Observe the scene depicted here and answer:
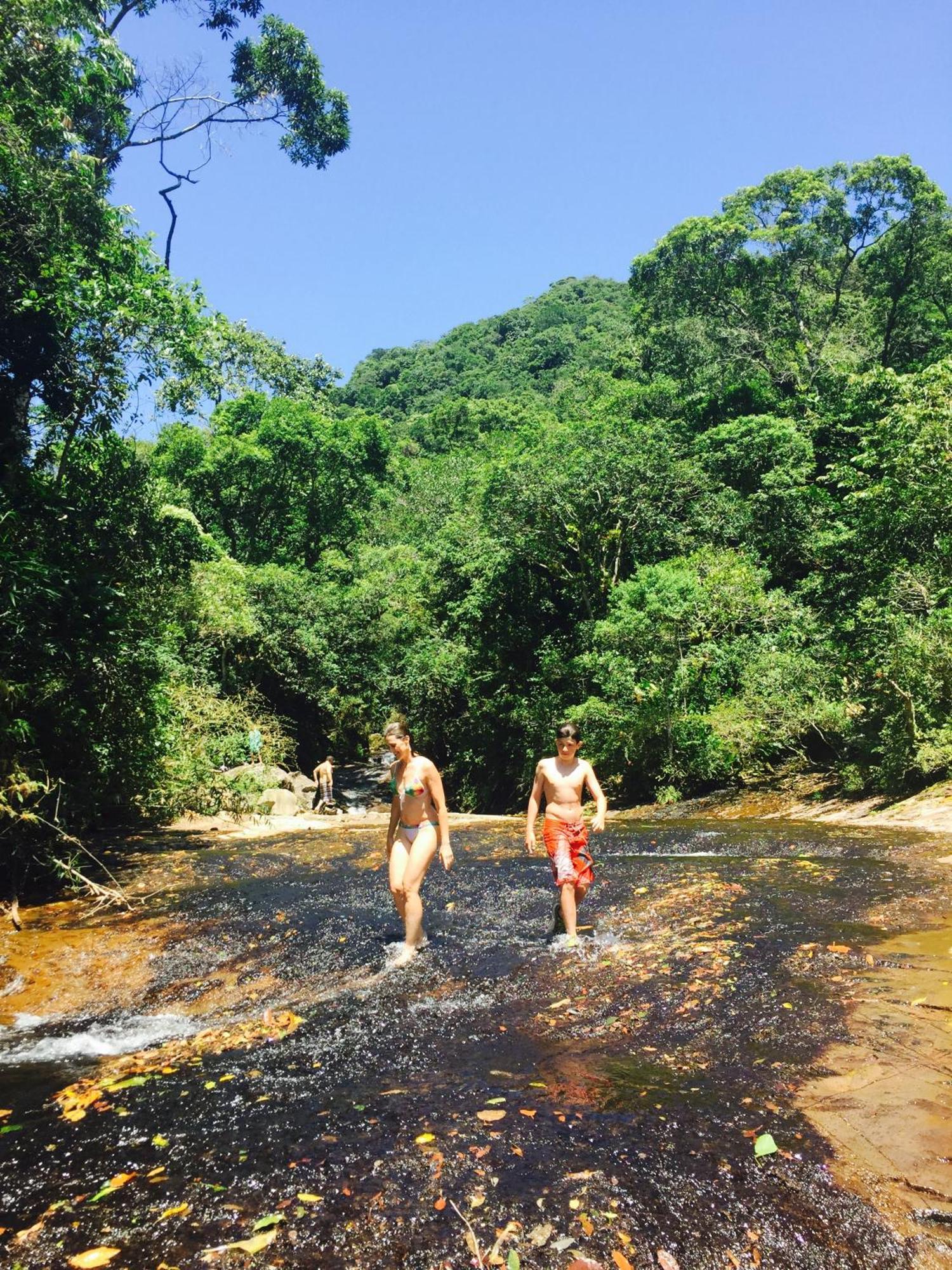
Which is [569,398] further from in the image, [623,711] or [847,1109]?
[847,1109]

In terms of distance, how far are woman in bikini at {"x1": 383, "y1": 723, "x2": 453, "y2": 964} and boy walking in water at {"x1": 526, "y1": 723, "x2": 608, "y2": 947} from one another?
765 millimetres

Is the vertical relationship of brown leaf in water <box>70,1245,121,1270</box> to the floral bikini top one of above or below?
below

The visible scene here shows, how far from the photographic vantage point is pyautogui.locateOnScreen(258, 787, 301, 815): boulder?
18.6 m

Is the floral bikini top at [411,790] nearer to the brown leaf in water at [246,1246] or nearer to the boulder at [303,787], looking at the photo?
the brown leaf in water at [246,1246]

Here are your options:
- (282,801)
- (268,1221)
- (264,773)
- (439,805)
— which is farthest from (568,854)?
(282,801)

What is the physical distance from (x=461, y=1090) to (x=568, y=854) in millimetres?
2597

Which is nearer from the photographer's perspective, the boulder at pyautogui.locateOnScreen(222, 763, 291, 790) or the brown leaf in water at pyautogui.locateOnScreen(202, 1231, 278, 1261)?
the brown leaf in water at pyautogui.locateOnScreen(202, 1231, 278, 1261)

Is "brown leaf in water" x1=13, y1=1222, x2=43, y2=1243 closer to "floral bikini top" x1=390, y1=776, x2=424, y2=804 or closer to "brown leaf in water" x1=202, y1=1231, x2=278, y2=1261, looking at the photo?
"brown leaf in water" x1=202, y1=1231, x2=278, y2=1261

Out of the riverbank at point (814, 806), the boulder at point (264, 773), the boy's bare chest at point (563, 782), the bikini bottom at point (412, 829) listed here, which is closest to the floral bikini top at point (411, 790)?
the bikini bottom at point (412, 829)

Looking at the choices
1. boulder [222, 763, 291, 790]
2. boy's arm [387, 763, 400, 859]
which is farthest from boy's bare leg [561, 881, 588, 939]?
boulder [222, 763, 291, 790]

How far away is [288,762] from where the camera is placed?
28203mm

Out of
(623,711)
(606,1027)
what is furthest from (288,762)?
(606,1027)

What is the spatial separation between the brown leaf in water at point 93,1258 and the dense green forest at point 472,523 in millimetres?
6167

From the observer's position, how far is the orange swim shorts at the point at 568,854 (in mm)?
6441
